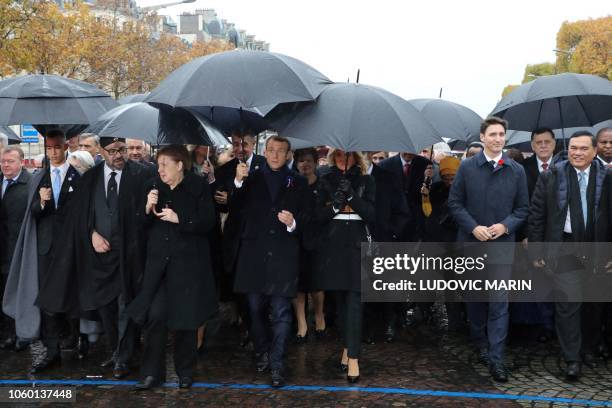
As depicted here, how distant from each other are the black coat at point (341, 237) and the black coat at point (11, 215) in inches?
119

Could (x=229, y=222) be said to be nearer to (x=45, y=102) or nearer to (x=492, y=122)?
(x=45, y=102)

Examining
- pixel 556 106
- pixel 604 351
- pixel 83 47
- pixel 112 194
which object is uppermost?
pixel 83 47

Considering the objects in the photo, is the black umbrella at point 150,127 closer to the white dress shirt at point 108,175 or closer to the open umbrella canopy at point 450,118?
the white dress shirt at point 108,175

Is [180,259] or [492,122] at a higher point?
[492,122]

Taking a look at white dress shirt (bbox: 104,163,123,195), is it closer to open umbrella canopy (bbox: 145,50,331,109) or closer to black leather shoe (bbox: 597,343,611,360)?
open umbrella canopy (bbox: 145,50,331,109)

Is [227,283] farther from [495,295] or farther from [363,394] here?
[495,295]

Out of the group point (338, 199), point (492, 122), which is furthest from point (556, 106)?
point (338, 199)

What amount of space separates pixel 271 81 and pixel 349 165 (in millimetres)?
1042

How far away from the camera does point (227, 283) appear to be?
6938mm

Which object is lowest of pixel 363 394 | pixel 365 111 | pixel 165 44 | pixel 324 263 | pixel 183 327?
pixel 363 394

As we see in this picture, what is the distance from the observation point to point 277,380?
5.86 m

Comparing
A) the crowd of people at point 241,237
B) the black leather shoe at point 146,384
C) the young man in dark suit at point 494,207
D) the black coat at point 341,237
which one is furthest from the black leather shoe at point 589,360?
the black leather shoe at point 146,384

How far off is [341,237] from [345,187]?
46 centimetres

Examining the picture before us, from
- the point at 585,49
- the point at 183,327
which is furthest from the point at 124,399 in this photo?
the point at 585,49
